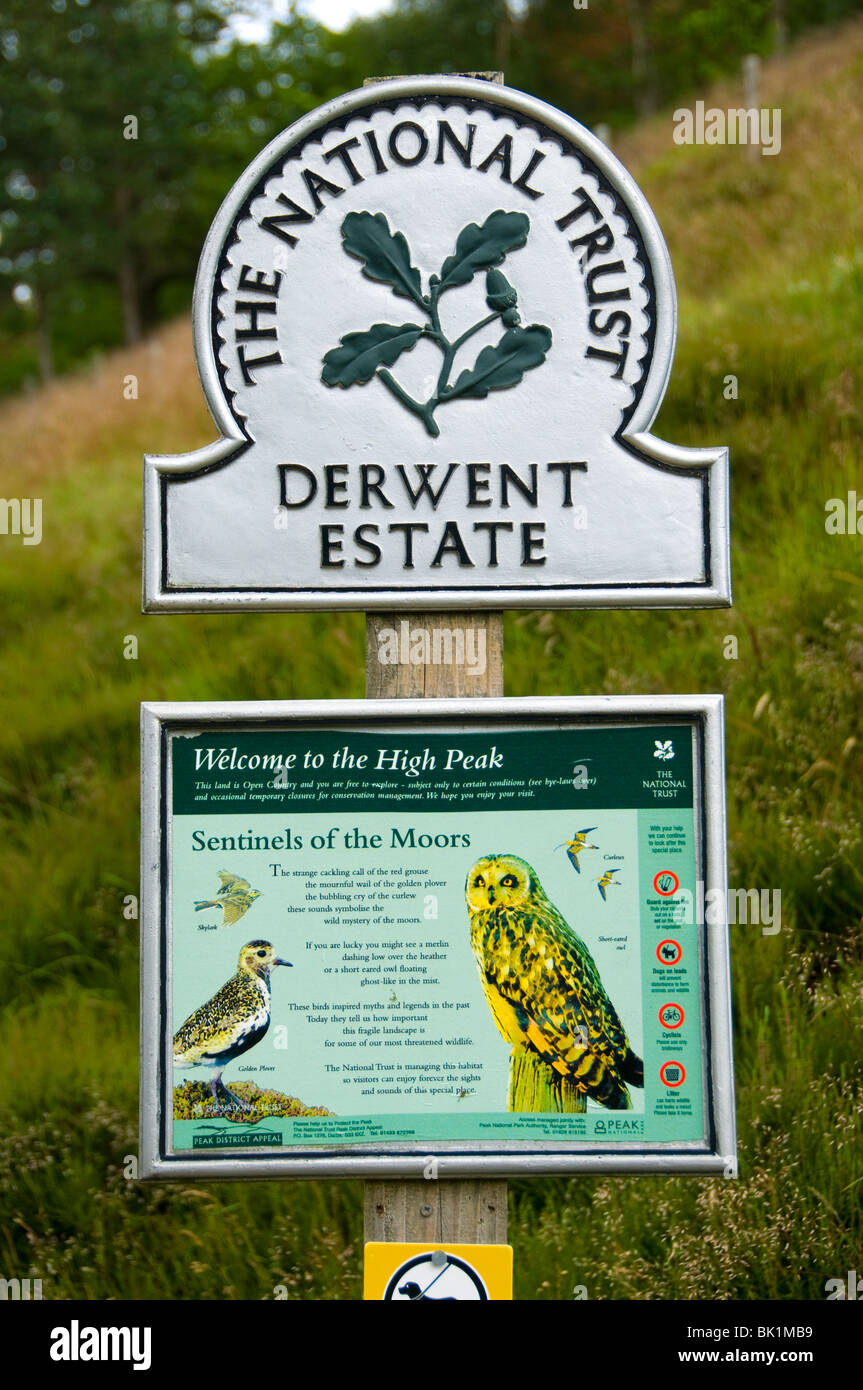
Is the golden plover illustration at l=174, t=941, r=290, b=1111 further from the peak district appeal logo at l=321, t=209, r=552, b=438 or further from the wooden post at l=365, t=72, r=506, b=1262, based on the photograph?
the peak district appeal logo at l=321, t=209, r=552, b=438

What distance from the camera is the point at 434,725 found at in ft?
8.26

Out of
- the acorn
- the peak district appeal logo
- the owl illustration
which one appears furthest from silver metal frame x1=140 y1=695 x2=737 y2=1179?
the acorn

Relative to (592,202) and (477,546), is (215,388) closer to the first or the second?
(477,546)

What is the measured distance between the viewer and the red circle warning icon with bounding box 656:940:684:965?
2.51 metres

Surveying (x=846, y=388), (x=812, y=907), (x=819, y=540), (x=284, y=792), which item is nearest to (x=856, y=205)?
(x=846, y=388)

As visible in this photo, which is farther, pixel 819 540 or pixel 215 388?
pixel 819 540

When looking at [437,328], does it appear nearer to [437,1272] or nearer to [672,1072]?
[672,1072]

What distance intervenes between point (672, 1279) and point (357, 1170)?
848 millimetres

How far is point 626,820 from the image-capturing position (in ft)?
8.29

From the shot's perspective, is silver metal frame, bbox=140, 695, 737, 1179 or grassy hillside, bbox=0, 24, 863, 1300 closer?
silver metal frame, bbox=140, 695, 737, 1179

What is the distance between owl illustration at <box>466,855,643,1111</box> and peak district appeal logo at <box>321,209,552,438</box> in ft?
3.24

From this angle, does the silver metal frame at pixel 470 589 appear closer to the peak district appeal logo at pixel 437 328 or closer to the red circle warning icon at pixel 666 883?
the peak district appeal logo at pixel 437 328

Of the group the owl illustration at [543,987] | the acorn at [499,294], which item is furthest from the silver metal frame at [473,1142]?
the acorn at [499,294]

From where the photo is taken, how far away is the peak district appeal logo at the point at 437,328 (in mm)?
2490
